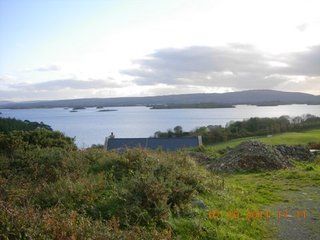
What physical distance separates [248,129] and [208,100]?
110 metres

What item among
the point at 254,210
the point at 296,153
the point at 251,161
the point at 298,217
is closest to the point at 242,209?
the point at 254,210

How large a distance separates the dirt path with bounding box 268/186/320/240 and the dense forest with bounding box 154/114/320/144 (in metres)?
41.0

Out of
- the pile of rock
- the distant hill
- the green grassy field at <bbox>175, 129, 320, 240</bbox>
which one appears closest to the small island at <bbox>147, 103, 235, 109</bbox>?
the distant hill

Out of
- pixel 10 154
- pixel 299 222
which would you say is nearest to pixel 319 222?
pixel 299 222

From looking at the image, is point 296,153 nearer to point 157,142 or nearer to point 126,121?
point 157,142

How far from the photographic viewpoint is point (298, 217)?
32.9 feet

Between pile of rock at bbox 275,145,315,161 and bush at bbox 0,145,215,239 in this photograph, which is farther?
pile of rock at bbox 275,145,315,161

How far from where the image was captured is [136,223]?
766 centimetres

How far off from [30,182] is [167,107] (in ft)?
524

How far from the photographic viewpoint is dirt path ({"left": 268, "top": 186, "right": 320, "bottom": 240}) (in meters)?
8.66

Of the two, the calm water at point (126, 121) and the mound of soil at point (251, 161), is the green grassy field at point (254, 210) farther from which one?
the calm water at point (126, 121)

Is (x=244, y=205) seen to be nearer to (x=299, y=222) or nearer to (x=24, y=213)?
(x=299, y=222)

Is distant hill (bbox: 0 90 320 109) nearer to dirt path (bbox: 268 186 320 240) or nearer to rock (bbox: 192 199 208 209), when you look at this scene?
dirt path (bbox: 268 186 320 240)

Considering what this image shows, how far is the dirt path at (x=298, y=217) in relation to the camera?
8656 mm
